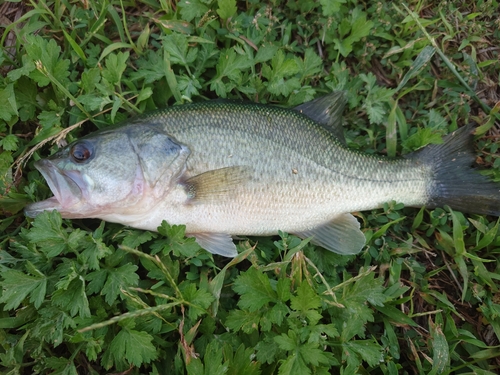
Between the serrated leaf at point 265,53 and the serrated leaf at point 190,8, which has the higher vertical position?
the serrated leaf at point 190,8

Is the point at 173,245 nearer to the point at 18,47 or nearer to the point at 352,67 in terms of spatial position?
the point at 18,47

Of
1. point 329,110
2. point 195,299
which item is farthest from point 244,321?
point 329,110

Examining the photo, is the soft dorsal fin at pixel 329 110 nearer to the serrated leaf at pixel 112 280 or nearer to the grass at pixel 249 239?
the grass at pixel 249 239

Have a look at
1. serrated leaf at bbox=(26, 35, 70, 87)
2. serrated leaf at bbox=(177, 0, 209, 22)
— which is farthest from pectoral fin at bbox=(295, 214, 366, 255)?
serrated leaf at bbox=(26, 35, 70, 87)

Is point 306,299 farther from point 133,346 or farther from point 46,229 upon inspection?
point 46,229

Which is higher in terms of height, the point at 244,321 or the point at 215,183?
the point at 215,183

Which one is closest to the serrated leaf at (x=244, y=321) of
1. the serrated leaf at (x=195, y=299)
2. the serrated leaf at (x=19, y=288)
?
the serrated leaf at (x=195, y=299)

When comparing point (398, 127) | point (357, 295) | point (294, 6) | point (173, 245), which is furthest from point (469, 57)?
point (173, 245)

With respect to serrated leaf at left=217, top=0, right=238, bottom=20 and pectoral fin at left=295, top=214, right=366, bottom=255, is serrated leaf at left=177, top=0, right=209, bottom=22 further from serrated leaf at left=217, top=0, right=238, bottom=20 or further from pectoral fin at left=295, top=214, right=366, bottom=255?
pectoral fin at left=295, top=214, right=366, bottom=255
